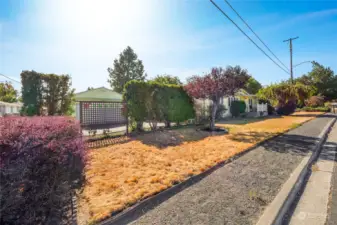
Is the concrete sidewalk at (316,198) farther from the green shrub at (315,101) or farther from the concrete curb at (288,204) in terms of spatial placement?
the green shrub at (315,101)

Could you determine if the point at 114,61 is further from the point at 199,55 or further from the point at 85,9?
the point at 85,9

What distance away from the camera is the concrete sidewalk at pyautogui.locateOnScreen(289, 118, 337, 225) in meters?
2.81

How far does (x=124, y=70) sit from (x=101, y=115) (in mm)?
37187

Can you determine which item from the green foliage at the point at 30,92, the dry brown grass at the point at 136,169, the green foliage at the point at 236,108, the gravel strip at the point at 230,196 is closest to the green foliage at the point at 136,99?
the dry brown grass at the point at 136,169

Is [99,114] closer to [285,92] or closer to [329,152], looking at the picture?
[329,152]

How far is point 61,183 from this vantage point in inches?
87.4

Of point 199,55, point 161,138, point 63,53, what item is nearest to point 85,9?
point 63,53

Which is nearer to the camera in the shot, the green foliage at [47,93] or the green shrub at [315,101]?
the green foliage at [47,93]

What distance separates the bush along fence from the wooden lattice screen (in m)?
0.60

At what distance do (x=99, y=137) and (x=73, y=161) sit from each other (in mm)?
6160

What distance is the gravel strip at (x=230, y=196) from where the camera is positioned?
8.61 ft

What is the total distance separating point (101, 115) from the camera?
898cm

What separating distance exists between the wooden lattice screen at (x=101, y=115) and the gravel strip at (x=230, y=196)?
619 cm

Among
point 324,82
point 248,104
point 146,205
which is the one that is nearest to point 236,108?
point 248,104
